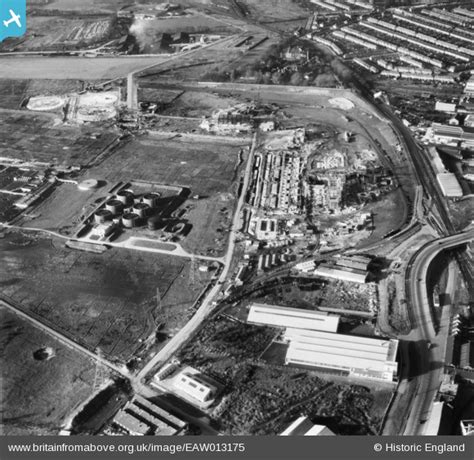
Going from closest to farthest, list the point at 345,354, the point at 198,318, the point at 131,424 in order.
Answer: the point at 131,424, the point at 345,354, the point at 198,318

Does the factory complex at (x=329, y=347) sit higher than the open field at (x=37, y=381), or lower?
higher

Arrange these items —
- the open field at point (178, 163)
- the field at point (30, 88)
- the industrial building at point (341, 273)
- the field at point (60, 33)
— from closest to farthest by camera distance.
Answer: the industrial building at point (341, 273) → the open field at point (178, 163) → the field at point (30, 88) → the field at point (60, 33)

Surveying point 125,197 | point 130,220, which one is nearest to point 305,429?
point 130,220

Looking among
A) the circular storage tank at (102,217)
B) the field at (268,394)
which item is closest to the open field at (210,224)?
the circular storage tank at (102,217)

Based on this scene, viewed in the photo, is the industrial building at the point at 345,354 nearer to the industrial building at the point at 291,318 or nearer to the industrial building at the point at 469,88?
the industrial building at the point at 291,318

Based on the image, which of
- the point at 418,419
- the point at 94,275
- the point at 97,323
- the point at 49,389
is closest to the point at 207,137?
the point at 94,275

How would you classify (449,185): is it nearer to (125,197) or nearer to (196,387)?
(125,197)
